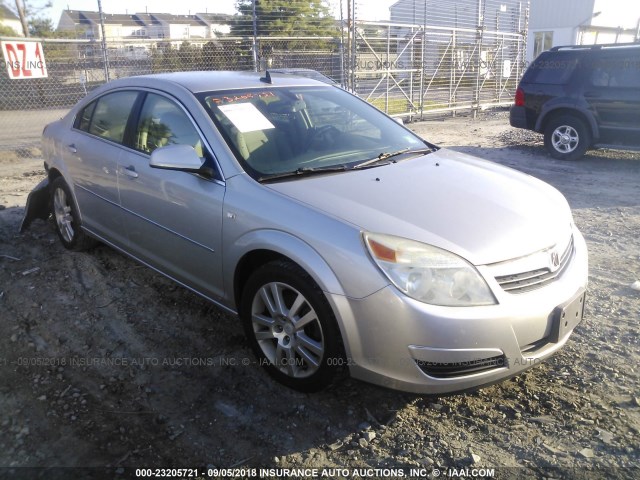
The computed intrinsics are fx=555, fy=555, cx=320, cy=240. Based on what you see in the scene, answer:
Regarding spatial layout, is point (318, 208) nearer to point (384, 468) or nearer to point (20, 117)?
point (384, 468)

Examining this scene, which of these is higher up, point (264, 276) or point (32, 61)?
point (32, 61)

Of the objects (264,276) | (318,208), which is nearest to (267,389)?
(264,276)

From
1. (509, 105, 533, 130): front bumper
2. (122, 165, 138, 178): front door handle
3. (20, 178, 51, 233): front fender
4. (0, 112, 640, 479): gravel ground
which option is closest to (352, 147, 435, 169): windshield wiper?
(0, 112, 640, 479): gravel ground

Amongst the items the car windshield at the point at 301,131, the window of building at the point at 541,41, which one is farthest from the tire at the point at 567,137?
the window of building at the point at 541,41

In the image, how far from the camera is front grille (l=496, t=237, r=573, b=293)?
2.61m

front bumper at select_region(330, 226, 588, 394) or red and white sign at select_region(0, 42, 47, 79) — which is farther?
red and white sign at select_region(0, 42, 47, 79)

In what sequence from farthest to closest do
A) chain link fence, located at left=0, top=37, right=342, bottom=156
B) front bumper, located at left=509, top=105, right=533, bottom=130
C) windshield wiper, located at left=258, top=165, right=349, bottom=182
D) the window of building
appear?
1. the window of building
2. chain link fence, located at left=0, top=37, right=342, bottom=156
3. front bumper, located at left=509, top=105, right=533, bottom=130
4. windshield wiper, located at left=258, top=165, right=349, bottom=182

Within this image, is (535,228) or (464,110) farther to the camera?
(464,110)

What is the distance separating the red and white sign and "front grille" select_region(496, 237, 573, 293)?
947cm

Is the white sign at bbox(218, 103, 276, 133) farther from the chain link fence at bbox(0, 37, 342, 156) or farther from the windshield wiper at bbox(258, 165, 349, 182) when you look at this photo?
the chain link fence at bbox(0, 37, 342, 156)

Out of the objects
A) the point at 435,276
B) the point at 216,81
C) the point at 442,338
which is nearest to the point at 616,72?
the point at 216,81

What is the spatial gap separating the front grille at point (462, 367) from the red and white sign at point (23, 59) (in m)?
9.41

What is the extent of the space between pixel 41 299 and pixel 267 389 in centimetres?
222

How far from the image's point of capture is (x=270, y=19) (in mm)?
13812
